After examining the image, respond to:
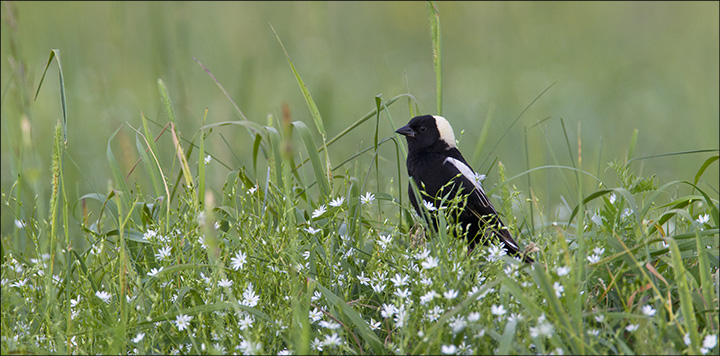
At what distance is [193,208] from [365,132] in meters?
4.25

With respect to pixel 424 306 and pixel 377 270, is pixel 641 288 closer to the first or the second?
pixel 424 306

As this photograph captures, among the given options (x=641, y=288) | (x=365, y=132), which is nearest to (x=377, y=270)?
(x=641, y=288)

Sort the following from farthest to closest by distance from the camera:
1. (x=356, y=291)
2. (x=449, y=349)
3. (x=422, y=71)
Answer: (x=422, y=71)
(x=356, y=291)
(x=449, y=349)

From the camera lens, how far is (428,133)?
3.38 metres

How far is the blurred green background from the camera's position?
5609mm

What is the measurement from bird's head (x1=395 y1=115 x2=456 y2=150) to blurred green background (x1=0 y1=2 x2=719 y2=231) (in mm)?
1179

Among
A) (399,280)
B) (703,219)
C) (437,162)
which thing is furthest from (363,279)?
(437,162)

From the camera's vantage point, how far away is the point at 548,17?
28.6ft

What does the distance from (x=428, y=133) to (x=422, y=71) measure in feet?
13.9

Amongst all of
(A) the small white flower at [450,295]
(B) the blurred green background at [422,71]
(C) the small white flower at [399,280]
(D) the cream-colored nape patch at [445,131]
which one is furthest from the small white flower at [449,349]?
(B) the blurred green background at [422,71]

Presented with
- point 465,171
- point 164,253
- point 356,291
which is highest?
point 164,253

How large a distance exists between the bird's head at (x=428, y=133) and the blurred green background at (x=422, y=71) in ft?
3.87

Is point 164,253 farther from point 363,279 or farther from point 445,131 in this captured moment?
point 445,131

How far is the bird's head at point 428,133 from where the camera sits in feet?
10.9
